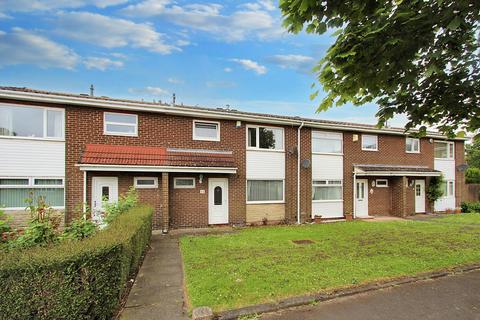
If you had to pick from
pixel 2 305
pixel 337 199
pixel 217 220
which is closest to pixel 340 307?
pixel 2 305

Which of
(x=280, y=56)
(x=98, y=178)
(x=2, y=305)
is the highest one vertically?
(x=280, y=56)

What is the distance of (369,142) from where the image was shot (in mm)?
15234

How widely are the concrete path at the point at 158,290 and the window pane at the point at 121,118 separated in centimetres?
565

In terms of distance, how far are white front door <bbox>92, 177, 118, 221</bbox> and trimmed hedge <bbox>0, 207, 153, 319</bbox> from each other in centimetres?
702

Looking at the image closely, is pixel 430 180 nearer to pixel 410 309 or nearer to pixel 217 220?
pixel 217 220

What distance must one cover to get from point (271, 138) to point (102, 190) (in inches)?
303

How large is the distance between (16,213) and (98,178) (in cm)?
275

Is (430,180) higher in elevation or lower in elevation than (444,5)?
lower

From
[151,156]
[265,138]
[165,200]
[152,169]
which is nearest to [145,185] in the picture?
[152,169]

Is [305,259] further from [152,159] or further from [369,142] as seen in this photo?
[369,142]

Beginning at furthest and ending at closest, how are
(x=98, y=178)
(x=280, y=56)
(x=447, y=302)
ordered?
(x=280, y=56) < (x=98, y=178) < (x=447, y=302)

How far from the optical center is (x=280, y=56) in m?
15.5

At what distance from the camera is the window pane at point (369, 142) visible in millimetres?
15078

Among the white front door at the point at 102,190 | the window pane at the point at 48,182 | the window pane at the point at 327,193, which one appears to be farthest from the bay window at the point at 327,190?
the window pane at the point at 48,182
